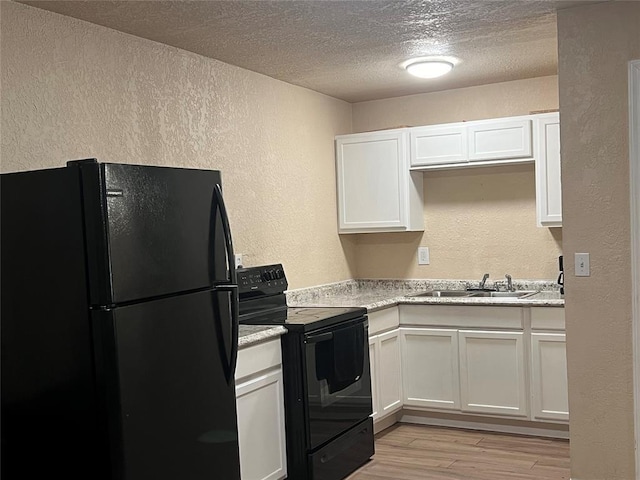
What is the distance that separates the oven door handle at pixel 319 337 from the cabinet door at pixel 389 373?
0.84 metres

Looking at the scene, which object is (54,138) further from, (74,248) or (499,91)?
(499,91)

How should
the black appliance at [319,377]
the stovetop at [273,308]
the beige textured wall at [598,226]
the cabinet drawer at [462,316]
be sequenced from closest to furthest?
the beige textured wall at [598,226] → the black appliance at [319,377] → the stovetop at [273,308] → the cabinet drawer at [462,316]

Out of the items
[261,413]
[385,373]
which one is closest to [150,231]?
[261,413]

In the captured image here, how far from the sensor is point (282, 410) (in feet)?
11.8

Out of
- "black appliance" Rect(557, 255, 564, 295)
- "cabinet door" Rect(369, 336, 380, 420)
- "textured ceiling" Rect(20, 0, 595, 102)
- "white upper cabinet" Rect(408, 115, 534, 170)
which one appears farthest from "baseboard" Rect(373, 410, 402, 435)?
"textured ceiling" Rect(20, 0, 595, 102)

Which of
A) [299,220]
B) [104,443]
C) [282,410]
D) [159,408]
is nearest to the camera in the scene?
[104,443]

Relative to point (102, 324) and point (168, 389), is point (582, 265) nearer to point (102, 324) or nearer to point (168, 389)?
point (168, 389)

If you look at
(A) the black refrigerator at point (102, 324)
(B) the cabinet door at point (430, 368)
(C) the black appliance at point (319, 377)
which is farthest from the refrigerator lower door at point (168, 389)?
(B) the cabinet door at point (430, 368)

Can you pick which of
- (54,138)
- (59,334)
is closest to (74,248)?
(59,334)

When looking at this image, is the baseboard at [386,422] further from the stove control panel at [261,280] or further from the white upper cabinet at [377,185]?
the white upper cabinet at [377,185]

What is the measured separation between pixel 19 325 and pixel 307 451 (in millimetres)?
1602

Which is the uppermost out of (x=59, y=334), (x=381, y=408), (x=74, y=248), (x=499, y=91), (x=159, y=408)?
(x=499, y=91)

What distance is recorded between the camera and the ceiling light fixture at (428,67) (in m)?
4.34

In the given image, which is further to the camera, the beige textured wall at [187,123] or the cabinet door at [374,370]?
the cabinet door at [374,370]
